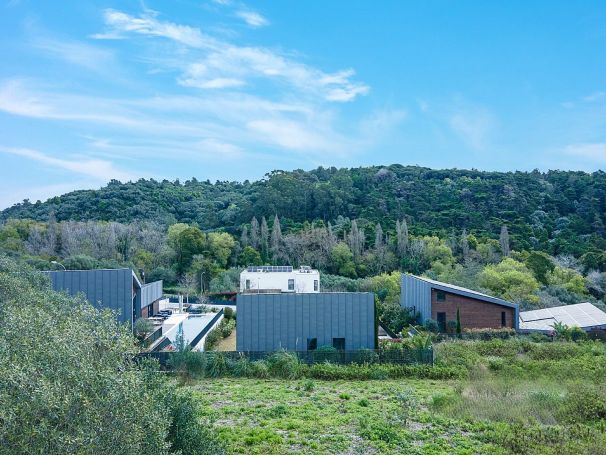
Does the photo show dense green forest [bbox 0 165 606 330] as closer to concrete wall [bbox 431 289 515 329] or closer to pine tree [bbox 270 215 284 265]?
pine tree [bbox 270 215 284 265]

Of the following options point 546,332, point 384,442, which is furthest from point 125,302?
point 546,332

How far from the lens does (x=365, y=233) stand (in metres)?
66.8

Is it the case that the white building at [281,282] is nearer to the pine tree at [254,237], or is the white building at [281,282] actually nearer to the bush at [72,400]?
the pine tree at [254,237]

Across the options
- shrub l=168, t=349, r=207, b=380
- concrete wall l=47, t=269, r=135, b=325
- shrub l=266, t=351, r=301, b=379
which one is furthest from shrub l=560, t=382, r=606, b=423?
concrete wall l=47, t=269, r=135, b=325

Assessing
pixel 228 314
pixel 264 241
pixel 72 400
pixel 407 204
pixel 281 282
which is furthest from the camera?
pixel 407 204

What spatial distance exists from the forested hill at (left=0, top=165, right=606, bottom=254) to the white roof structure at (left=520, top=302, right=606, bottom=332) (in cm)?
2786

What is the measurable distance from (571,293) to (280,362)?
2969 cm

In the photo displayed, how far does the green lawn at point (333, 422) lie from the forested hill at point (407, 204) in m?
48.9

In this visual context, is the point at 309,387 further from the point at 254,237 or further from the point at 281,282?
the point at 254,237

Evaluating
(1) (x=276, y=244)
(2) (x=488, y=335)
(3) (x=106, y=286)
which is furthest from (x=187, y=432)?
(1) (x=276, y=244)

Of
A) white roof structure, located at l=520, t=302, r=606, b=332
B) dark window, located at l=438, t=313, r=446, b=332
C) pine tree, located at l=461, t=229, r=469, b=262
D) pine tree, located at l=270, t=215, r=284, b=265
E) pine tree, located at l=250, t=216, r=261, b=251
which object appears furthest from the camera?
pine tree, located at l=250, t=216, r=261, b=251

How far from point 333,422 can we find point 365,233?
176 feet

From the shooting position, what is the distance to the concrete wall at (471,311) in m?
30.9

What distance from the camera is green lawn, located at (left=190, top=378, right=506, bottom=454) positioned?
1219 centimetres
